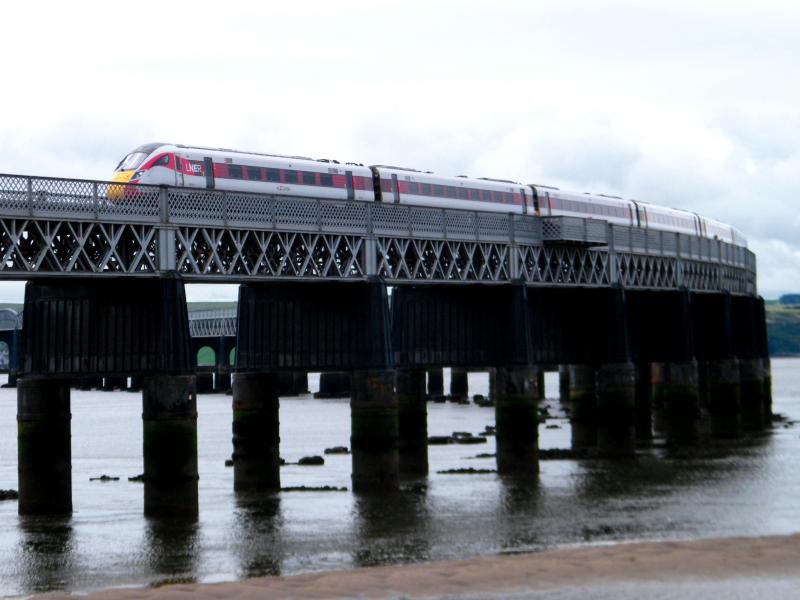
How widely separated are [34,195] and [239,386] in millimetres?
15971

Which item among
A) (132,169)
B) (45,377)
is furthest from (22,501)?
(132,169)

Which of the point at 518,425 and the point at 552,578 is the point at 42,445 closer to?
the point at 552,578

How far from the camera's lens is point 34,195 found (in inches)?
1762

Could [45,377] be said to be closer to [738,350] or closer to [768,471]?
[768,471]

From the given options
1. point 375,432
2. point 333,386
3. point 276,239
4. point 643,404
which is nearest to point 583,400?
point 643,404

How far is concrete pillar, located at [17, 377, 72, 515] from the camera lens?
158ft

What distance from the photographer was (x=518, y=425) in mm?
62719

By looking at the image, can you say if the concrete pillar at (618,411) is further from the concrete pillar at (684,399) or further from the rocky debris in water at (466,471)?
the concrete pillar at (684,399)

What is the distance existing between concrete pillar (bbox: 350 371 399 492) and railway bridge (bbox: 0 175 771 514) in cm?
6

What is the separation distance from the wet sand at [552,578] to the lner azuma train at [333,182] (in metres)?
18.2

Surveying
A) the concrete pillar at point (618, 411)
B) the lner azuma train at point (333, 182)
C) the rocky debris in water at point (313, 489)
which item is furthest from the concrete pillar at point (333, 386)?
the rocky debris in water at point (313, 489)

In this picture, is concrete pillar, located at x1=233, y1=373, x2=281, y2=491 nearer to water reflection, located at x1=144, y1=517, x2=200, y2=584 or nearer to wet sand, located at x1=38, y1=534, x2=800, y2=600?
water reflection, located at x1=144, y1=517, x2=200, y2=584

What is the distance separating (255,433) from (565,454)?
2006cm

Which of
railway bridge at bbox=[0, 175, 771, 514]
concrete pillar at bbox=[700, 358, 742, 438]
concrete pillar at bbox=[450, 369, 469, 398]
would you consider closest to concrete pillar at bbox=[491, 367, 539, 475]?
railway bridge at bbox=[0, 175, 771, 514]
